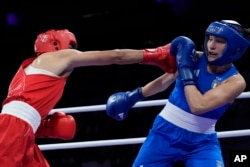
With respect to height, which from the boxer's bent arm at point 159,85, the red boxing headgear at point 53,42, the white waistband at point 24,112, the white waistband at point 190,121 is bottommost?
the white waistband at point 24,112

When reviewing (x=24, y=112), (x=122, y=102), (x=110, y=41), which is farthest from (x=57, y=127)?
(x=110, y=41)

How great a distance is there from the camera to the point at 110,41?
5402 mm

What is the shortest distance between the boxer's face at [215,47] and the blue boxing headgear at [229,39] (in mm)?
15

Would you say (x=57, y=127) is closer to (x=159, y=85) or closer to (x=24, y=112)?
(x=24, y=112)

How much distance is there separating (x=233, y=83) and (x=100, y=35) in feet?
11.1

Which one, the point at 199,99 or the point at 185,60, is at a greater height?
the point at 185,60

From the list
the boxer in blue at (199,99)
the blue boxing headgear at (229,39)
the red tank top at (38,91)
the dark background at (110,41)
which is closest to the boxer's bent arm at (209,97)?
the boxer in blue at (199,99)

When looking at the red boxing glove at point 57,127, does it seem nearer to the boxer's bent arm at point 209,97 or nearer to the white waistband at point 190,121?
the white waistband at point 190,121

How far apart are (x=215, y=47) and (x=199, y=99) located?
0.80 ft

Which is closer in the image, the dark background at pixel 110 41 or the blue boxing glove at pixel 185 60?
the blue boxing glove at pixel 185 60

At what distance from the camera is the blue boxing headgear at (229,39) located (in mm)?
2141

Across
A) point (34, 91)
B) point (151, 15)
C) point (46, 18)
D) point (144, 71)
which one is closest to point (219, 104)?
point (34, 91)

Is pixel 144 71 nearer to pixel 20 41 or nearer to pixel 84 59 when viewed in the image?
pixel 20 41

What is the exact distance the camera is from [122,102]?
2.39 metres
